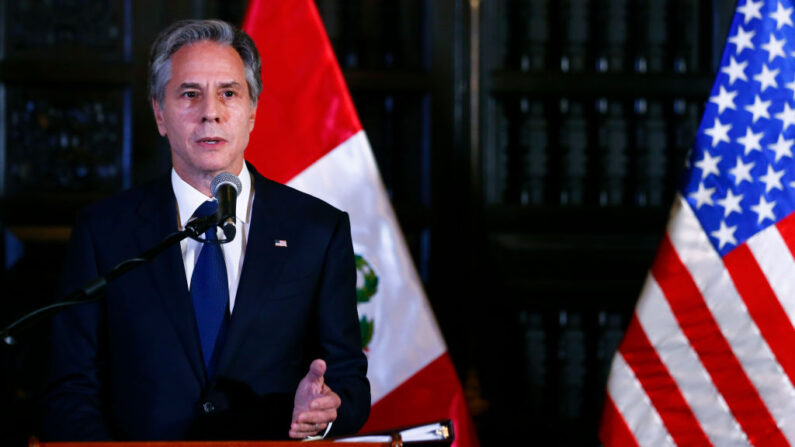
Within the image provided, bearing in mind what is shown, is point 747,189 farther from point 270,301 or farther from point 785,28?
point 270,301

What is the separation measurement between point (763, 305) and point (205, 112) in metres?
1.42

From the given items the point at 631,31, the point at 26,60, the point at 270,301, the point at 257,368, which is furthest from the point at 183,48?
the point at 631,31

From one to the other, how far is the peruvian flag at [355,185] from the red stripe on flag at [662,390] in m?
0.50

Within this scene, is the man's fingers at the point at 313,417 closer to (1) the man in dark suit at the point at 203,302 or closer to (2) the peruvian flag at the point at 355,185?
(1) the man in dark suit at the point at 203,302

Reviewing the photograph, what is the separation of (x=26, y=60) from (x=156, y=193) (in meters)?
1.97

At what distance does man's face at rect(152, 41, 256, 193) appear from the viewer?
1.50m

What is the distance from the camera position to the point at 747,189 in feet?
6.88

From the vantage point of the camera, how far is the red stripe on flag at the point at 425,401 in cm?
233

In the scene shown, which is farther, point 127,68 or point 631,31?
point 631,31

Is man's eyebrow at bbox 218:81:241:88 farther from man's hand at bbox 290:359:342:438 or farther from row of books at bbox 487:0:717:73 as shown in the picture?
row of books at bbox 487:0:717:73

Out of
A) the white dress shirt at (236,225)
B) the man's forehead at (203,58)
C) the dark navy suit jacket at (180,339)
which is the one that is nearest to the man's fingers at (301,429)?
the dark navy suit jacket at (180,339)

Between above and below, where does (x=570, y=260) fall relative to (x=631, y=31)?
below

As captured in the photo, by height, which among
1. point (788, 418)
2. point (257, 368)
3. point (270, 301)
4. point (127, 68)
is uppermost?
point (127, 68)

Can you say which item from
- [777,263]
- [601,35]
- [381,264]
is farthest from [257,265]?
[601,35]
